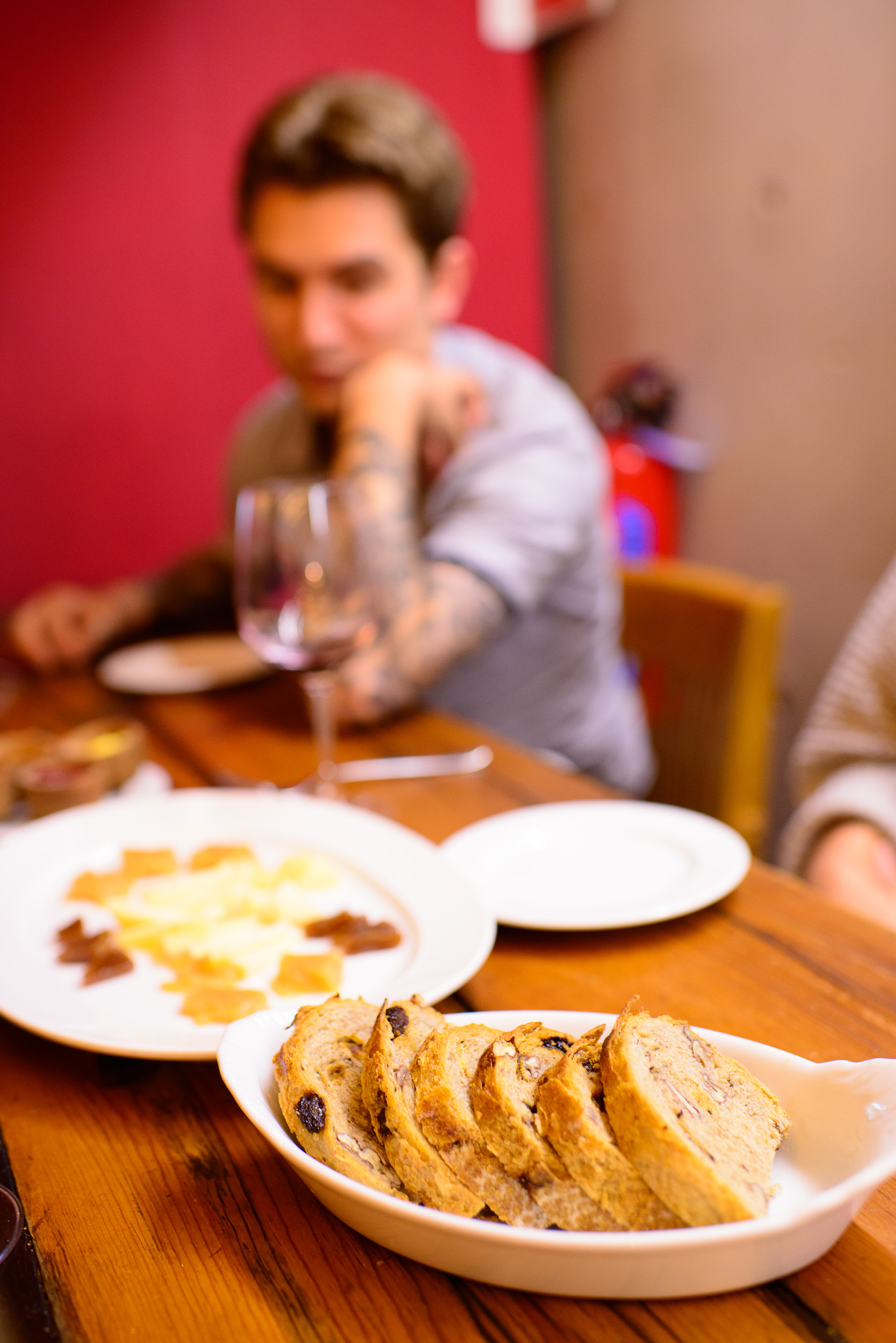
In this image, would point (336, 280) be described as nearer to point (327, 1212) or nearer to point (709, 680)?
point (709, 680)

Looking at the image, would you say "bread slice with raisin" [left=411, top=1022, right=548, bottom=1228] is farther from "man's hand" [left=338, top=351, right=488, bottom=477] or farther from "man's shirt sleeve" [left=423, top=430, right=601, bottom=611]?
"man's hand" [left=338, top=351, right=488, bottom=477]

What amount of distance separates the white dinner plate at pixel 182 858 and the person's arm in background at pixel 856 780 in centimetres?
50

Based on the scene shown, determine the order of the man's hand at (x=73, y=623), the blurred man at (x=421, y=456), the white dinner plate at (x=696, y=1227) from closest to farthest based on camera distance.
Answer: the white dinner plate at (x=696, y=1227) → the blurred man at (x=421, y=456) → the man's hand at (x=73, y=623)

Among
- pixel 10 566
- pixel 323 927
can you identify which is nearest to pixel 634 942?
pixel 323 927

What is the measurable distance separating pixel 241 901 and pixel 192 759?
0.60m

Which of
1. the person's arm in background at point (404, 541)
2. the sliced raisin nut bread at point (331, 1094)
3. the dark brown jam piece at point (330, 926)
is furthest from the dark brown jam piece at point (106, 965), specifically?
the person's arm in background at point (404, 541)

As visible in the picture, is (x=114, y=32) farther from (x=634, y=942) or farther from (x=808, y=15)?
(x=634, y=942)

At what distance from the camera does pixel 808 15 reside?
2473 mm

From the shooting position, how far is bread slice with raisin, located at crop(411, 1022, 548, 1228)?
0.48 m

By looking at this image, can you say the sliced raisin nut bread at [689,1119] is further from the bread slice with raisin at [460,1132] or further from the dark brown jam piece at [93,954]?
the dark brown jam piece at [93,954]

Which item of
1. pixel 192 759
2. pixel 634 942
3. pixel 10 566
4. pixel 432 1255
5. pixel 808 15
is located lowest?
pixel 10 566

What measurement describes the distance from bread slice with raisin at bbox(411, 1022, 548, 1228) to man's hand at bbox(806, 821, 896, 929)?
71 centimetres

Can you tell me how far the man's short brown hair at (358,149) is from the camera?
5.96ft

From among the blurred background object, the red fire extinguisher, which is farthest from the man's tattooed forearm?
the blurred background object
